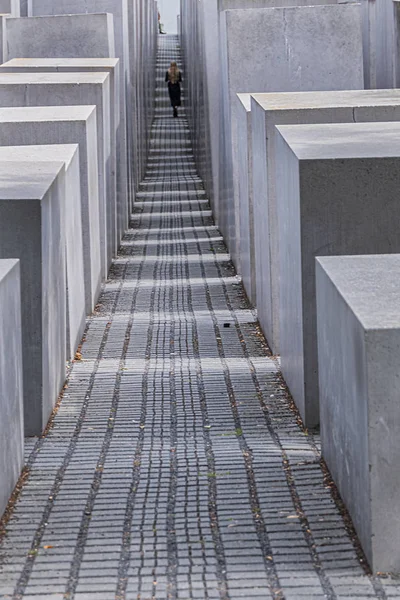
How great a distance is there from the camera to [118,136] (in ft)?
52.9

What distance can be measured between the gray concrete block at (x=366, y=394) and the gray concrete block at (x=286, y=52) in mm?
7527

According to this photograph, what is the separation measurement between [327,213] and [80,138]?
166 inches

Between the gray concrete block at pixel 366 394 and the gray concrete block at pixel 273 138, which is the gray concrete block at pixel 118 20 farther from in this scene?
the gray concrete block at pixel 366 394

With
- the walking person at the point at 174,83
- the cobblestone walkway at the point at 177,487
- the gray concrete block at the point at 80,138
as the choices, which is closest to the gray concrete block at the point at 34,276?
the cobblestone walkway at the point at 177,487

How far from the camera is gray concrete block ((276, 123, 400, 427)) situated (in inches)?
268

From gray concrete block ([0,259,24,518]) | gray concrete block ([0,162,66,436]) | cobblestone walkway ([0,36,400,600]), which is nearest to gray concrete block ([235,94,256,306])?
cobblestone walkway ([0,36,400,600])

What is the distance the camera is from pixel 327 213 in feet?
22.6

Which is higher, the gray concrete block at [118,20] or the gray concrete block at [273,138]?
the gray concrete block at [118,20]

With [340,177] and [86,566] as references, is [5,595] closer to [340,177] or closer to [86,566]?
[86,566]

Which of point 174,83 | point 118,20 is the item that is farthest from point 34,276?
point 174,83

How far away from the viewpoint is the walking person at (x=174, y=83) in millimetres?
34438

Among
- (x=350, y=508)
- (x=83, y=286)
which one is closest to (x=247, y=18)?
(x=83, y=286)

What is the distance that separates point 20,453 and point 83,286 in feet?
13.8

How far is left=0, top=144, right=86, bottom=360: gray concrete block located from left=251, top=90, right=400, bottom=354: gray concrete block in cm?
153
